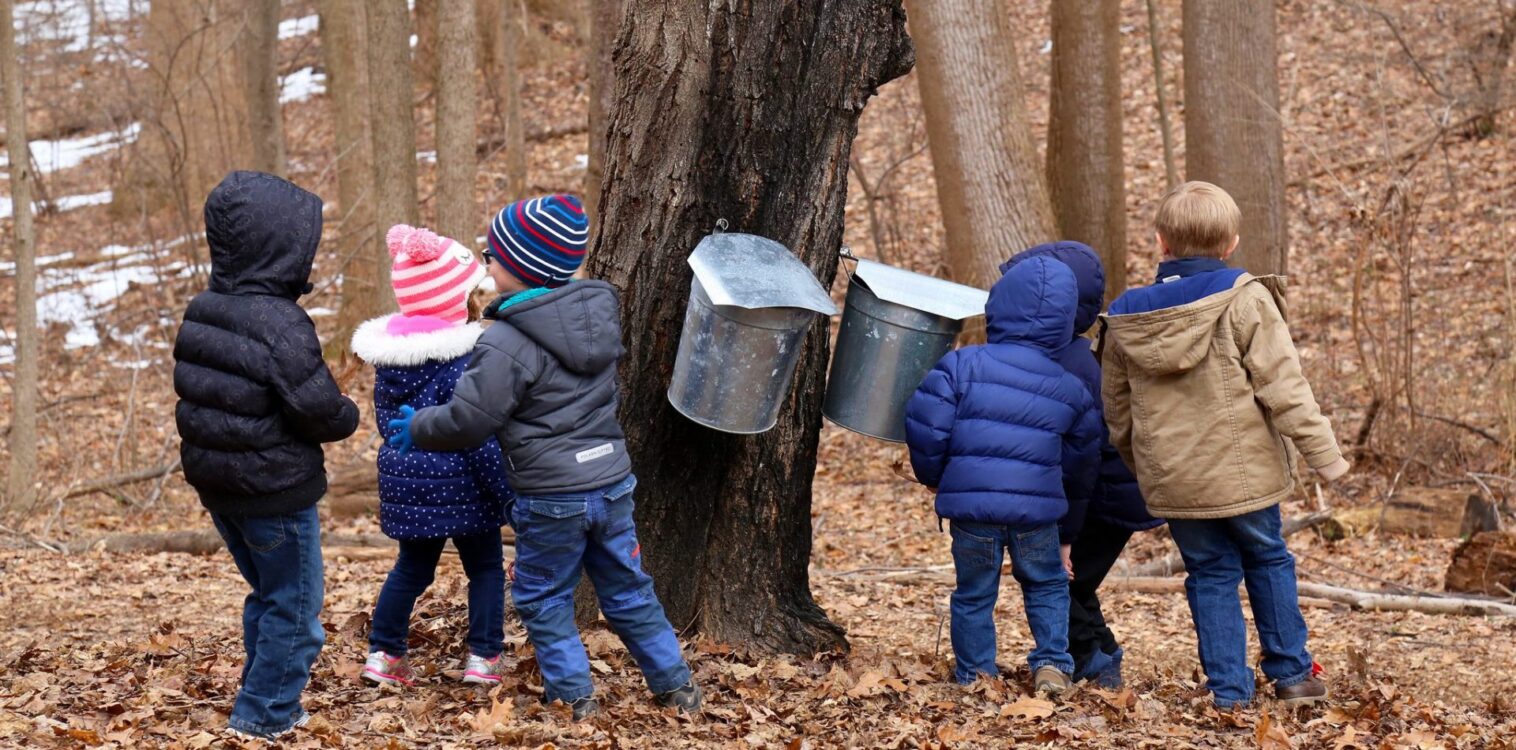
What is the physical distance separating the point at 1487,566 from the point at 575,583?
15.6 feet

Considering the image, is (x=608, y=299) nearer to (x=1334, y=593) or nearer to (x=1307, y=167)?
(x=1334, y=593)

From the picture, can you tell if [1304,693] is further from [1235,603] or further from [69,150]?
[69,150]

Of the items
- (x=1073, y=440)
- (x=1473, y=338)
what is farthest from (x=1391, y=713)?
(x=1473, y=338)

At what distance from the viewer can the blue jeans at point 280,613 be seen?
12.1 feet

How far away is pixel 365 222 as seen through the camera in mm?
14453

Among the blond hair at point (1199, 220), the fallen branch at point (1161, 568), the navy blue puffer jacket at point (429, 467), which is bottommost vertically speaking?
the fallen branch at point (1161, 568)

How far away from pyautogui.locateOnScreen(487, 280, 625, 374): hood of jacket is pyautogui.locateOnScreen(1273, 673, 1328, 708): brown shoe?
253 centimetres

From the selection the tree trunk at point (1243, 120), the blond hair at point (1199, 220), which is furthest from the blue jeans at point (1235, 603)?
the tree trunk at point (1243, 120)

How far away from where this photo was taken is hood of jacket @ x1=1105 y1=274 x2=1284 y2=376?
13.7 ft

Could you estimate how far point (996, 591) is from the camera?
14.7 ft

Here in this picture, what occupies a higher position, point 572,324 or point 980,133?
point 980,133

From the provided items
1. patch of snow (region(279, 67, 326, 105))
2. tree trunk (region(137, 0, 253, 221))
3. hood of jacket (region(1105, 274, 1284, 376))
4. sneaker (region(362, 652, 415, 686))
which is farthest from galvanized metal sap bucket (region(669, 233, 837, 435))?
patch of snow (region(279, 67, 326, 105))

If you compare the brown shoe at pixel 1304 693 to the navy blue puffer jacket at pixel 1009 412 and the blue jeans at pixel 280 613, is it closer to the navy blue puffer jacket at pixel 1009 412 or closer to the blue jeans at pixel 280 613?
the navy blue puffer jacket at pixel 1009 412

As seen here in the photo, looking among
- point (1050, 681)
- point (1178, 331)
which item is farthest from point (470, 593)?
point (1178, 331)
